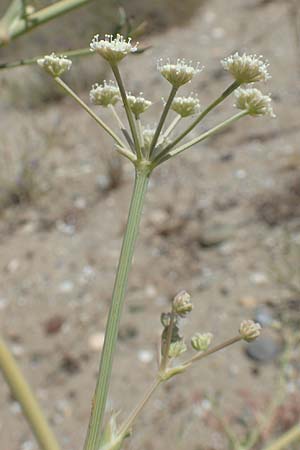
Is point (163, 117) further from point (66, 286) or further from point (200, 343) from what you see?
point (66, 286)

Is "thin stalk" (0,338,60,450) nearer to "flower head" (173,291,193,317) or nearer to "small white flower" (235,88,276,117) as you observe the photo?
"flower head" (173,291,193,317)

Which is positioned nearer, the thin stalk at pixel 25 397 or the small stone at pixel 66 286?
the thin stalk at pixel 25 397

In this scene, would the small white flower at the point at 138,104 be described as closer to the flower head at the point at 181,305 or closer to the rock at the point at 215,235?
the flower head at the point at 181,305

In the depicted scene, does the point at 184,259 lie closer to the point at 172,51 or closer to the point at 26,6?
the point at 26,6

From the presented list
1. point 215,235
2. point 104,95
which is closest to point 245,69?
point 104,95

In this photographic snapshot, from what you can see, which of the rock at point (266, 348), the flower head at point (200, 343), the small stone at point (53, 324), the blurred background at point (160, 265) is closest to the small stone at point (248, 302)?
the blurred background at point (160, 265)

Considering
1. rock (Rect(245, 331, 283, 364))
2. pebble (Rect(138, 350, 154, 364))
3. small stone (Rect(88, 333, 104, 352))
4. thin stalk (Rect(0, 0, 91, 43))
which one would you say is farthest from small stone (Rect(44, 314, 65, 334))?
thin stalk (Rect(0, 0, 91, 43))

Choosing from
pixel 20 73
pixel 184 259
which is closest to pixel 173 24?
pixel 20 73
